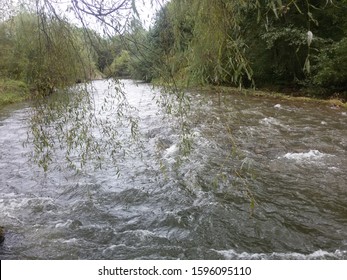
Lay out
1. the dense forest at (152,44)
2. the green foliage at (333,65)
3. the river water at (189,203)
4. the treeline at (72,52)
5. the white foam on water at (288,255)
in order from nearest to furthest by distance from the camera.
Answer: the dense forest at (152,44)
the treeline at (72,52)
the white foam on water at (288,255)
the river water at (189,203)
the green foliage at (333,65)

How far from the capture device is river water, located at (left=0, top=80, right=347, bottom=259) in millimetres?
4074

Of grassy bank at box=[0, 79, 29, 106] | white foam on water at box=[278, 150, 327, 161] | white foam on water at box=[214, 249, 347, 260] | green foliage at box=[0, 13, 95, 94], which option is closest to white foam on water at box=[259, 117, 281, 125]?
white foam on water at box=[278, 150, 327, 161]

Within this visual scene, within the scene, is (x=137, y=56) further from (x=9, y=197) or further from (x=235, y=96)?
(x=235, y=96)

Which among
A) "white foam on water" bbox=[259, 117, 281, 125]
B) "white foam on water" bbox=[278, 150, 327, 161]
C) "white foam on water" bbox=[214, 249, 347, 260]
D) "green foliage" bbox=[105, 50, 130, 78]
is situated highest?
"green foliage" bbox=[105, 50, 130, 78]

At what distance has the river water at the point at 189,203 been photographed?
4.07 metres

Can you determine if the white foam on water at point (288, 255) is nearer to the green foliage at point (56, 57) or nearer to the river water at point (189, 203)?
the river water at point (189, 203)

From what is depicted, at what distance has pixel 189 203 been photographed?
206 inches

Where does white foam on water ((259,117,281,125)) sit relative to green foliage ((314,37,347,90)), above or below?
below

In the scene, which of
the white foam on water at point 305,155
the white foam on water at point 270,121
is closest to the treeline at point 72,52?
the white foam on water at point 305,155

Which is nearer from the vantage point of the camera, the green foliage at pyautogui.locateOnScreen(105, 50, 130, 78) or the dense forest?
the dense forest

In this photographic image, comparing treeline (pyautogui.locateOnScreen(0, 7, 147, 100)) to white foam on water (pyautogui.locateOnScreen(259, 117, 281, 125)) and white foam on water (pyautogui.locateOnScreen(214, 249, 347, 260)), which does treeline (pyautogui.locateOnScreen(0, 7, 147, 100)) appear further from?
white foam on water (pyautogui.locateOnScreen(259, 117, 281, 125))

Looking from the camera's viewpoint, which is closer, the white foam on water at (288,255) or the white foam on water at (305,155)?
the white foam on water at (288,255)

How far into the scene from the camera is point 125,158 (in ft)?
24.9

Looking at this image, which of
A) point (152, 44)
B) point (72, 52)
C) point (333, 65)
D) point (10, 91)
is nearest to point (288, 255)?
point (152, 44)
